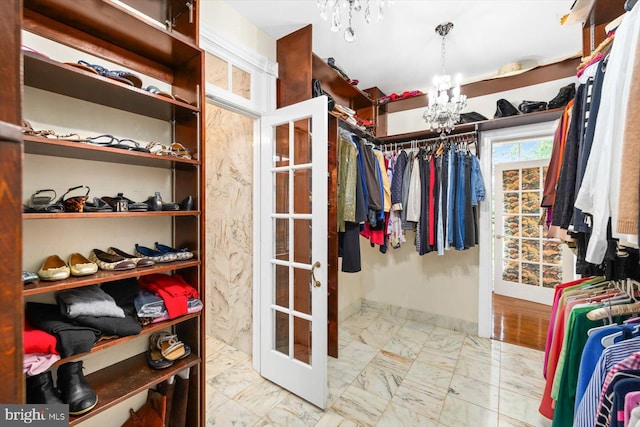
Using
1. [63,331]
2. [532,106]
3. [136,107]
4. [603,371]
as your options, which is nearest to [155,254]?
[63,331]

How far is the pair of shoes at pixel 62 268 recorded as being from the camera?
964 millimetres

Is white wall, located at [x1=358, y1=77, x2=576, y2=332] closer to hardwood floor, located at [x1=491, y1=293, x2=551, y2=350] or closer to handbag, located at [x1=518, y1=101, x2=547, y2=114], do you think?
handbag, located at [x1=518, y1=101, x2=547, y2=114]

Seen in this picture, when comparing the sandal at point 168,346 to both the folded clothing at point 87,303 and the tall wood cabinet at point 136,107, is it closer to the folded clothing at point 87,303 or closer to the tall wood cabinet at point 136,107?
the tall wood cabinet at point 136,107

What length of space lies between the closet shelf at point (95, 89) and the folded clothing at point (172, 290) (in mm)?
859

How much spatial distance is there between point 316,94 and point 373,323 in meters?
2.42

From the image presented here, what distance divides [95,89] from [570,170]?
1993 millimetres

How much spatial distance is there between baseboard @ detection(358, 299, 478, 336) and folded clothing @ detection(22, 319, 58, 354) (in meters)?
2.50

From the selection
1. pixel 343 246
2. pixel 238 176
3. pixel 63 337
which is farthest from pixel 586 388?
pixel 238 176

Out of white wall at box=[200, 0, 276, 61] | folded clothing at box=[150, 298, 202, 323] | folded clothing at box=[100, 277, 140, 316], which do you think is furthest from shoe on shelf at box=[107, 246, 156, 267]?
white wall at box=[200, 0, 276, 61]

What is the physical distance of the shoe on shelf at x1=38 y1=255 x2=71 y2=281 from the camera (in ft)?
3.15

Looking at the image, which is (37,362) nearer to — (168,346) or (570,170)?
(168,346)

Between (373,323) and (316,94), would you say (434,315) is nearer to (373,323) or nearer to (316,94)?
(373,323)

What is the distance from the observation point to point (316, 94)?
1979 mm

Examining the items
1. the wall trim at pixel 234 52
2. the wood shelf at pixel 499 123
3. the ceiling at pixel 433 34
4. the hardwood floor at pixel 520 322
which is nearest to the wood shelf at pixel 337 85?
the ceiling at pixel 433 34
